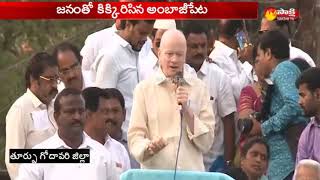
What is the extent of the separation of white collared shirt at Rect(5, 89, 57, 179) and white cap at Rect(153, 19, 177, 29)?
62cm

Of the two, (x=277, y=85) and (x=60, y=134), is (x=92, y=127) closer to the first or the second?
(x=60, y=134)

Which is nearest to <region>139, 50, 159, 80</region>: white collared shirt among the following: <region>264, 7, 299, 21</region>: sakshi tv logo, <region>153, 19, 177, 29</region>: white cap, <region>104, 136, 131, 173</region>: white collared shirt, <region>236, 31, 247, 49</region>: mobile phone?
<region>153, 19, 177, 29</region>: white cap

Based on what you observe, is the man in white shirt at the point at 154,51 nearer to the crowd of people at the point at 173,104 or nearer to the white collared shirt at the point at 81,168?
the crowd of people at the point at 173,104

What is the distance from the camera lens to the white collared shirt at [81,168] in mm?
4332

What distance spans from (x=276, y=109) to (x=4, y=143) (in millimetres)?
1348

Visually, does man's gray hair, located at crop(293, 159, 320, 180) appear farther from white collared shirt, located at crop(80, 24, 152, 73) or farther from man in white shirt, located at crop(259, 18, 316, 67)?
white collared shirt, located at crop(80, 24, 152, 73)

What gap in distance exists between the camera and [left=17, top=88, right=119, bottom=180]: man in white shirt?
4.36 m

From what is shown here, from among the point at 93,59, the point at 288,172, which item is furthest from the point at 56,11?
the point at 288,172

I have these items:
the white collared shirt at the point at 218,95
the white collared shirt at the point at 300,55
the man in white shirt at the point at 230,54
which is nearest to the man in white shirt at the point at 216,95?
the white collared shirt at the point at 218,95

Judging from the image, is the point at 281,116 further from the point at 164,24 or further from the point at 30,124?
the point at 30,124

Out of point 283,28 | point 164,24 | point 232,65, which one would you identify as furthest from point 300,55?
point 164,24

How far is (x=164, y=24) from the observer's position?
480 cm

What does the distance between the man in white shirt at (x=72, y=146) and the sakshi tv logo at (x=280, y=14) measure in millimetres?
1070

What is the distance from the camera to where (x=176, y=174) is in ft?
Answer: 13.0
